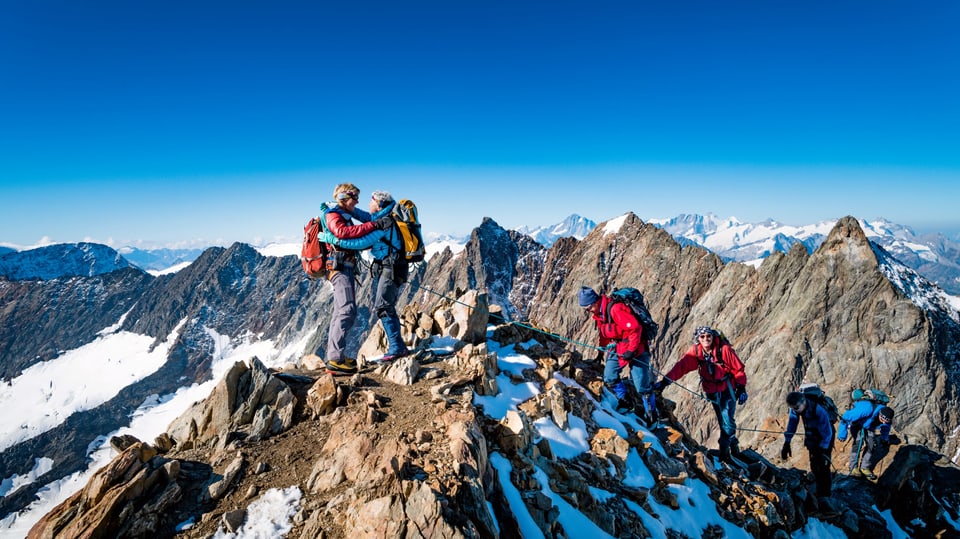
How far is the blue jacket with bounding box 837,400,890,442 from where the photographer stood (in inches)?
615

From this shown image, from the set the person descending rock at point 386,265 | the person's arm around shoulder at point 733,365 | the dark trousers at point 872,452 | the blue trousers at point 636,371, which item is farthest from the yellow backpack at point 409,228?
the dark trousers at point 872,452

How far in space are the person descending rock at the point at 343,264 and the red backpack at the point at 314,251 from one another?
182mm

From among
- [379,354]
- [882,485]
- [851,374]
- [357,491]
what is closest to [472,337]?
[379,354]

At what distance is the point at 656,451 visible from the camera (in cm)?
1116

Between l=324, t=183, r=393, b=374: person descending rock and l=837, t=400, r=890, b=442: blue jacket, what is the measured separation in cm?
1796

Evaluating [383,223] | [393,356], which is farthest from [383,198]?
[393,356]

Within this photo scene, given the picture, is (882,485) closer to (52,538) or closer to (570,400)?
(570,400)

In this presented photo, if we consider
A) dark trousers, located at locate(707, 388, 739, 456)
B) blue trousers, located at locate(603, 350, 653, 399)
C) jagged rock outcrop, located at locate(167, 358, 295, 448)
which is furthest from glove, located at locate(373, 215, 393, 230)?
dark trousers, located at locate(707, 388, 739, 456)

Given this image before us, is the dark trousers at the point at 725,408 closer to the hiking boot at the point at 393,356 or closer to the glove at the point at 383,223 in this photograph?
the hiking boot at the point at 393,356

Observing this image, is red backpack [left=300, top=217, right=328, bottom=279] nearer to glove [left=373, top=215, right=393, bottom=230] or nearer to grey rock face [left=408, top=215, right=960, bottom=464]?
glove [left=373, top=215, right=393, bottom=230]

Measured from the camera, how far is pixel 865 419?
51.9ft

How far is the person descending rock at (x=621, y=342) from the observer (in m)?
11.6

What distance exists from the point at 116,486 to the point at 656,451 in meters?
11.2

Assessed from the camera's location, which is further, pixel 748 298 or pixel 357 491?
pixel 748 298
